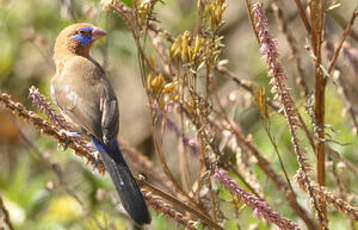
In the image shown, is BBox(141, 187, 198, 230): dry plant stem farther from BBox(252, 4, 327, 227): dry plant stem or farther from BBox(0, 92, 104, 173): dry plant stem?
BBox(252, 4, 327, 227): dry plant stem

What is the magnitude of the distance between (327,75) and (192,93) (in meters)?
0.45

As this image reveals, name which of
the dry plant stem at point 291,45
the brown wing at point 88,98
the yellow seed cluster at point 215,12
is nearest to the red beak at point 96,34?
the brown wing at point 88,98

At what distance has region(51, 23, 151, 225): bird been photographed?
2365 mm

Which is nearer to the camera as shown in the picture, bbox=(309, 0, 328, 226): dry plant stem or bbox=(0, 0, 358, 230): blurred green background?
bbox=(309, 0, 328, 226): dry plant stem

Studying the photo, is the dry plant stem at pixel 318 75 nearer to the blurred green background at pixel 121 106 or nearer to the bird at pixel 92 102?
the blurred green background at pixel 121 106

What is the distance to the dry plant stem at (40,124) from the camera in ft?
7.07

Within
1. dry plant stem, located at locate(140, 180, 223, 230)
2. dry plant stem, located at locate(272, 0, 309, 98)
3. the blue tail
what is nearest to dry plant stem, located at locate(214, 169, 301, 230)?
dry plant stem, located at locate(140, 180, 223, 230)

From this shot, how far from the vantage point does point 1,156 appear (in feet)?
26.5

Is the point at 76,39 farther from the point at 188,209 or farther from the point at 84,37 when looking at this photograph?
the point at 188,209

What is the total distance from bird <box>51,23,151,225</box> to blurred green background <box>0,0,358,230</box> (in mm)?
117

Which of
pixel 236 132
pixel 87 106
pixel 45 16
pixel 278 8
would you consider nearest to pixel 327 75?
pixel 236 132

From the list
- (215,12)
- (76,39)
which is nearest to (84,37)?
(76,39)

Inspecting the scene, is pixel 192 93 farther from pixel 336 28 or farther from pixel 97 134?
pixel 336 28

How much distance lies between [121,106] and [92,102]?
562 centimetres
